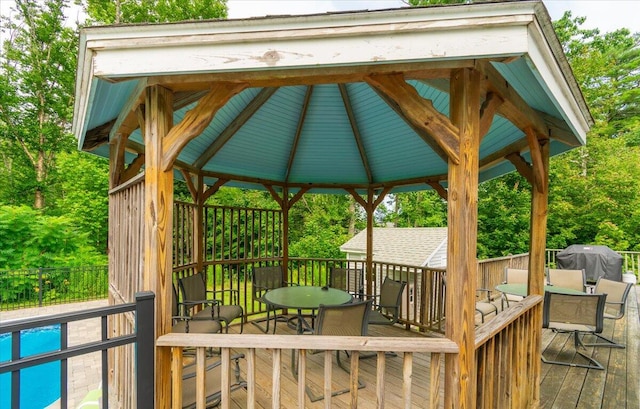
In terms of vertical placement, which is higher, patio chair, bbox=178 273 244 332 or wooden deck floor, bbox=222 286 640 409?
patio chair, bbox=178 273 244 332

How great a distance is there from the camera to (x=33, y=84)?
43.7ft

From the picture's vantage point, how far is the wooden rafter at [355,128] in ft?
13.3

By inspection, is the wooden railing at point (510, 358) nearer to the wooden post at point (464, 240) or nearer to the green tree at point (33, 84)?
the wooden post at point (464, 240)

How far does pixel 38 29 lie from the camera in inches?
520

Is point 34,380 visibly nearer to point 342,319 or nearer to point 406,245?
point 342,319

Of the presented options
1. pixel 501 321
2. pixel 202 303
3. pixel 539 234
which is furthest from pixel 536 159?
pixel 202 303

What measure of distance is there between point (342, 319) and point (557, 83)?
8.38 ft

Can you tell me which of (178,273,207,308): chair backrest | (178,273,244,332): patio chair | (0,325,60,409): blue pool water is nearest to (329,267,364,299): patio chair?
(178,273,244,332): patio chair

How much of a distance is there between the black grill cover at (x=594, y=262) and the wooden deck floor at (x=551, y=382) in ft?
18.4

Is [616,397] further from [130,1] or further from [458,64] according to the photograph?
[130,1]

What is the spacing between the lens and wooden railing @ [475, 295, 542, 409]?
217 centimetres

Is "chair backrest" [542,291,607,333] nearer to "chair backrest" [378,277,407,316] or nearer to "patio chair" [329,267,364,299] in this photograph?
"chair backrest" [378,277,407,316]

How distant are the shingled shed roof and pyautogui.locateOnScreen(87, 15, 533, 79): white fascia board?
34.8 ft

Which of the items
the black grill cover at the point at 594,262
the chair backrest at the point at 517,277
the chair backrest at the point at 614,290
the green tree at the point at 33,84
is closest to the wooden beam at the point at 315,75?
the chair backrest at the point at 614,290
